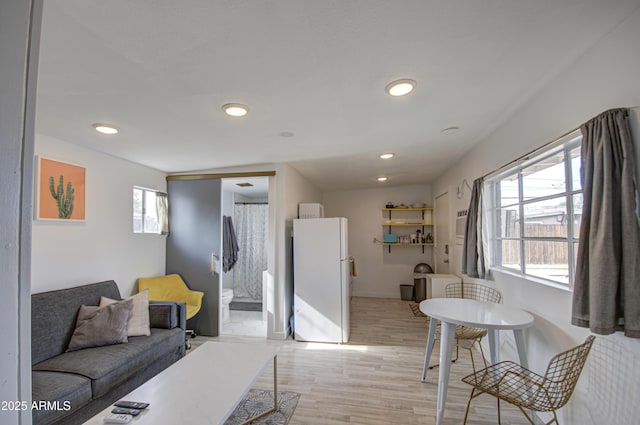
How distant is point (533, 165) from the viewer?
90.3 inches

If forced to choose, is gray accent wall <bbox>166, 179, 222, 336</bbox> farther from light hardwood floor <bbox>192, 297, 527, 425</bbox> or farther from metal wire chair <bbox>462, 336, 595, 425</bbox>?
metal wire chair <bbox>462, 336, 595, 425</bbox>

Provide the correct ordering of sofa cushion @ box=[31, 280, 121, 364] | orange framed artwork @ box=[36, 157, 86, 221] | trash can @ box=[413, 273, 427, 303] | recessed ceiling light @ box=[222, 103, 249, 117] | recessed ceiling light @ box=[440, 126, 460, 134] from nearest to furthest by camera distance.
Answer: recessed ceiling light @ box=[222, 103, 249, 117], sofa cushion @ box=[31, 280, 121, 364], orange framed artwork @ box=[36, 157, 86, 221], recessed ceiling light @ box=[440, 126, 460, 134], trash can @ box=[413, 273, 427, 303]

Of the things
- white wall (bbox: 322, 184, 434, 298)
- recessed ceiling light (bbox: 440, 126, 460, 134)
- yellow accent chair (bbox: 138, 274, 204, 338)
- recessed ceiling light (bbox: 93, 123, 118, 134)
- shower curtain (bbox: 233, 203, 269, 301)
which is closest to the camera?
recessed ceiling light (bbox: 93, 123, 118, 134)

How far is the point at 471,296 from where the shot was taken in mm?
3436

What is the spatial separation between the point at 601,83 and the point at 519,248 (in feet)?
4.73

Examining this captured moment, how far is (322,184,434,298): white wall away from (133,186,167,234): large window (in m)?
3.61

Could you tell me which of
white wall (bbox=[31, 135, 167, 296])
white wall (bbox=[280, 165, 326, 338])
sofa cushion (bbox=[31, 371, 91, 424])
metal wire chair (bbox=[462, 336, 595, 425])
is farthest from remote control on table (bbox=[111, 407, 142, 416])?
white wall (bbox=[280, 165, 326, 338])

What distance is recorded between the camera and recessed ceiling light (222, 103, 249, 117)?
6.66 ft

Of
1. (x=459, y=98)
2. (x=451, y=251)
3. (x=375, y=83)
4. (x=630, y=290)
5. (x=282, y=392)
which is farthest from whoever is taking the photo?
(x=451, y=251)

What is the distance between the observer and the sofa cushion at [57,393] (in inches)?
66.2

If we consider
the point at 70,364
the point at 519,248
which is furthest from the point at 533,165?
the point at 70,364

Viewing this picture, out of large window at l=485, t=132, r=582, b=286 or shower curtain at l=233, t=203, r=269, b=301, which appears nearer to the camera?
large window at l=485, t=132, r=582, b=286

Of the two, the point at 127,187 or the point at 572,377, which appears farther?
the point at 127,187

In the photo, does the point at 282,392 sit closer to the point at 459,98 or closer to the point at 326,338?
the point at 326,338
